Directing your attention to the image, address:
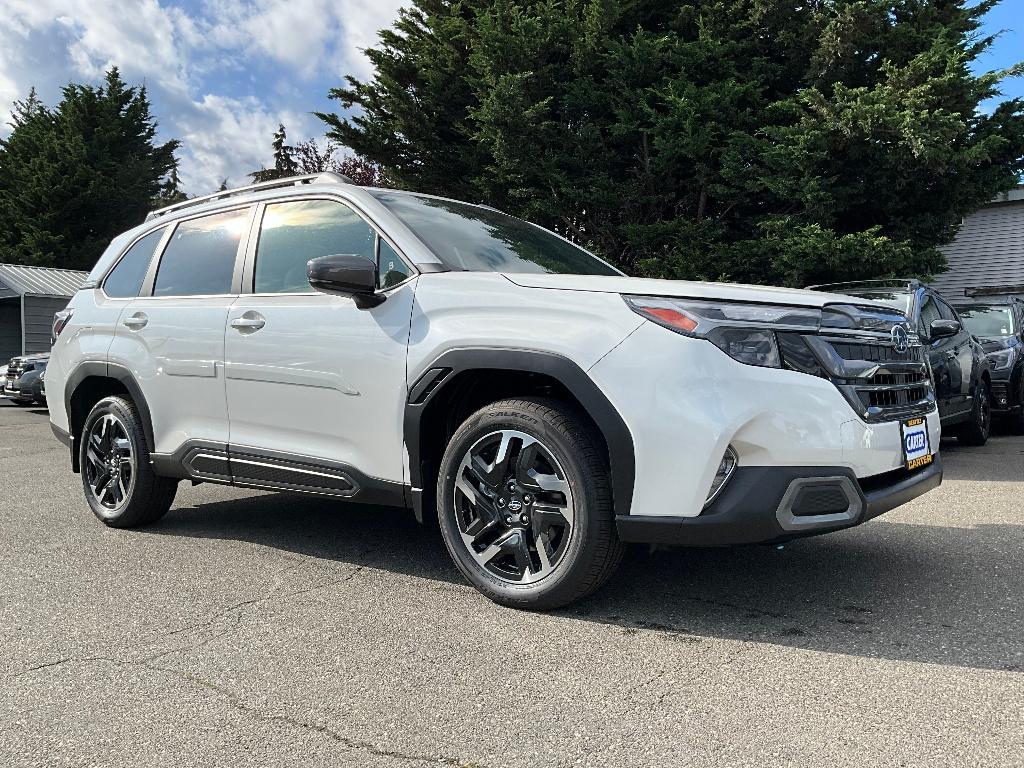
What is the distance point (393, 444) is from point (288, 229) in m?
1.39

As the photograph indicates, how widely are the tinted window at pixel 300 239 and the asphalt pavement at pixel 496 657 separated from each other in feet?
4.53

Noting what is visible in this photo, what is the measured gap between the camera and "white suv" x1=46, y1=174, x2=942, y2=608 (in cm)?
294

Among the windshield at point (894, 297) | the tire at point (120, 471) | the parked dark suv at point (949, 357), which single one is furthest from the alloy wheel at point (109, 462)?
the windshield at point (894, 297)

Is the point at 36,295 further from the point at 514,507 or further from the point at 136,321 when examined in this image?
the point at 514,507

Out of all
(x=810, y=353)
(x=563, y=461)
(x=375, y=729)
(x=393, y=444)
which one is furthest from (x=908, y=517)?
(x=375, y=729)

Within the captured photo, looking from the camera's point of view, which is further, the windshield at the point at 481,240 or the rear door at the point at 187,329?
the rear door at the point at 187,329

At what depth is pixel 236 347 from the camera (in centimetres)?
418

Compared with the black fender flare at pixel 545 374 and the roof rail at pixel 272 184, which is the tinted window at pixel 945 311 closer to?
the roof rail at pixel 272 184

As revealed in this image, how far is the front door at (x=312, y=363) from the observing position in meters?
3.63

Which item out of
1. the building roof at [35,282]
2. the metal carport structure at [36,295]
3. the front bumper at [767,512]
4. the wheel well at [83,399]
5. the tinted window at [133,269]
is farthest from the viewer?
the building roof at [35,282]

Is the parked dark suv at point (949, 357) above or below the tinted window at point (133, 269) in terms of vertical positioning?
below

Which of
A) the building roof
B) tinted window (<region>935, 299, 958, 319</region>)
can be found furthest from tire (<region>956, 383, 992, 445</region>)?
the building roof

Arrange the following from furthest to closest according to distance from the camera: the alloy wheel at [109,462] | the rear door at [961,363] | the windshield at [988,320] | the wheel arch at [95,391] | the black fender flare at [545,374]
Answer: the windshield at [988,320] → the rear door at [961,363] → the alloy wheel at [109,462] → the wheel arch at [95,391] → the black fender flare at [545,374]

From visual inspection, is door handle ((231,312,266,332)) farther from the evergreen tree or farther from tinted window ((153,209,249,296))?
the evergreen tree
